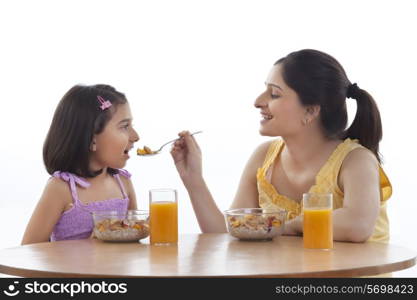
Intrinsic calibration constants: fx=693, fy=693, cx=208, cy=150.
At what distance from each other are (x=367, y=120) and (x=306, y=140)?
205 millimetres

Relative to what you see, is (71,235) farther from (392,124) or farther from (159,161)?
(392,124)

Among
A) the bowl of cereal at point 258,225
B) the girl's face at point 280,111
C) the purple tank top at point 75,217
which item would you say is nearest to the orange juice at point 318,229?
the bowl of cereal at point 258,225

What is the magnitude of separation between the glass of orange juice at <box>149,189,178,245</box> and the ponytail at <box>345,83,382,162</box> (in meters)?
0.73

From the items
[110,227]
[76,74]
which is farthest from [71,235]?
[76,74]

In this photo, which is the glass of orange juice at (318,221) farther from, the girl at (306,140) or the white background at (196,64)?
the white background at (196,64)

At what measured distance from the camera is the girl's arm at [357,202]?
1834mm

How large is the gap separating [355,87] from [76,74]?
5.39 feet

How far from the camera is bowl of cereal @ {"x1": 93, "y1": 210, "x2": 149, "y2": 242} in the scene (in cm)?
184

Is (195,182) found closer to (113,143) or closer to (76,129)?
(113,143)

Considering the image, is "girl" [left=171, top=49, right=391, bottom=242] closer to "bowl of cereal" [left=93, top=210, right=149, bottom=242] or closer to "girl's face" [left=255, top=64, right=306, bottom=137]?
"girl's face" [left=255, top=64, right=306, bottom=137]

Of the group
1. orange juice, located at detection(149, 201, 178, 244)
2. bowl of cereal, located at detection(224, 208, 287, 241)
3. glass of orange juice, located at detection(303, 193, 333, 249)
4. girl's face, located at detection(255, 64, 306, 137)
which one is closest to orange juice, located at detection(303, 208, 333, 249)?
glass of orange juice, located at detection(303, 193, 333, 249)

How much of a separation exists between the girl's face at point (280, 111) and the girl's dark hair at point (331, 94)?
0.02 metres

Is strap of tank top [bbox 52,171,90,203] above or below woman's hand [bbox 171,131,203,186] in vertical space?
below

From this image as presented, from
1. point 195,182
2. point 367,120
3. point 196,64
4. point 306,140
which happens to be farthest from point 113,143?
point 196,64
